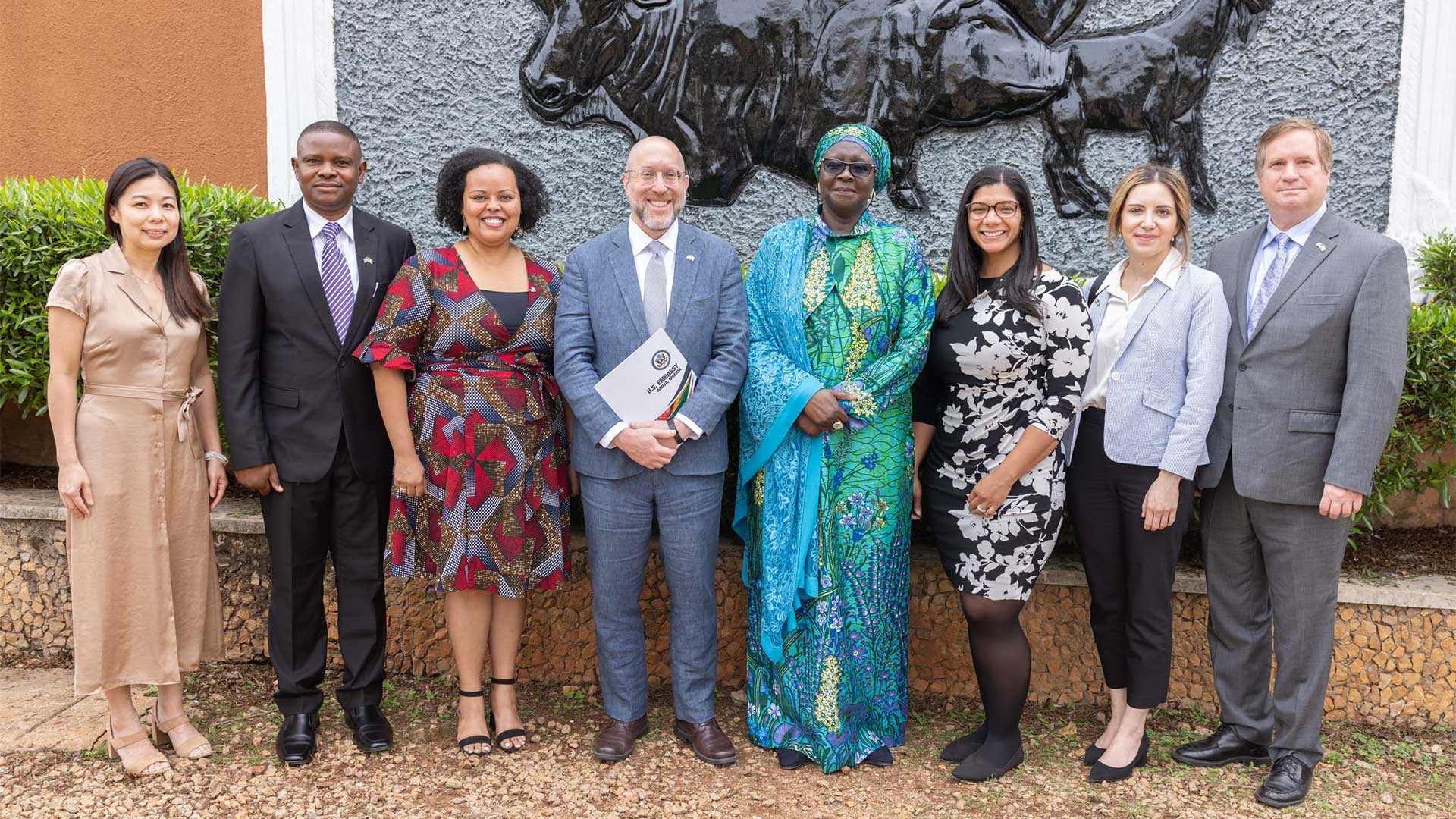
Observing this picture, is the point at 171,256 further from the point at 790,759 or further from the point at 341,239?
the point at 790,759

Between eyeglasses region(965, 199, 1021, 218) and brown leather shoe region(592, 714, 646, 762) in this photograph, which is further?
brown leather shoe region(592, 714, 646, 762)

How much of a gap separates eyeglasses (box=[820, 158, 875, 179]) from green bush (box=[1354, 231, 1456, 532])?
189cm

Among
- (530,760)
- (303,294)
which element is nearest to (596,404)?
(303,294)

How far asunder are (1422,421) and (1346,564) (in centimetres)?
62

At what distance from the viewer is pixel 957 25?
425cm

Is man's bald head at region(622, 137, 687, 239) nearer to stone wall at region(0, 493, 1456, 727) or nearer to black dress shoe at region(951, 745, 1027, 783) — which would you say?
stone wall at region(0, 493, 1456, 727)

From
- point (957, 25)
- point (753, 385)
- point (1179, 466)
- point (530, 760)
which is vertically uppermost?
point (957, 25)

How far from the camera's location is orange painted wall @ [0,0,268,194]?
4.69 metres

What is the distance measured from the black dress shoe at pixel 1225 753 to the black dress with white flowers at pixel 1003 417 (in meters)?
0.85

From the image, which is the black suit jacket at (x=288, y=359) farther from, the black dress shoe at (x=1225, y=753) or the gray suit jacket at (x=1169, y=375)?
the black dress shoe at (x=1225, y=753)

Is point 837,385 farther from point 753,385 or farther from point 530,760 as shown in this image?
point 530,760

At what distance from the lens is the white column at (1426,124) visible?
157 inches

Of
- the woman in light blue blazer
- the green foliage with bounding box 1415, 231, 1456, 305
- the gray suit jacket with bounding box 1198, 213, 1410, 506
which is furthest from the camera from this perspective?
the green foliage with bounding box 1415, 231, 1456, 305

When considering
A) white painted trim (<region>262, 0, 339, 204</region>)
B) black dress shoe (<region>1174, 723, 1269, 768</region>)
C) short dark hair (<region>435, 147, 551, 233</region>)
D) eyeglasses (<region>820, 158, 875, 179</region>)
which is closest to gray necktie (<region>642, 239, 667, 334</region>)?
short dark hair (<region>435, 147, 551, 233</region>)
